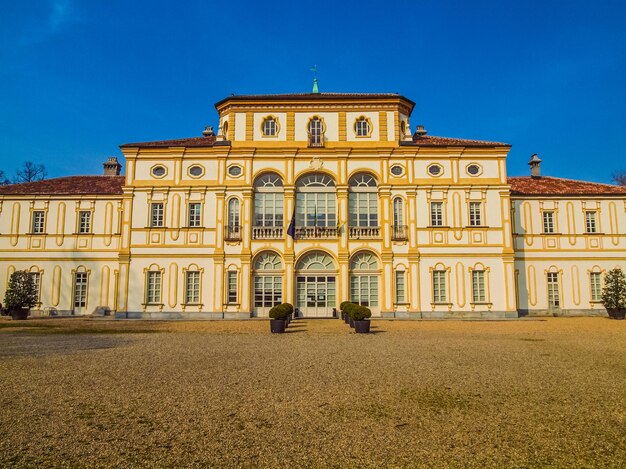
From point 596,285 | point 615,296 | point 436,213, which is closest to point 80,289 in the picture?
point 436,213

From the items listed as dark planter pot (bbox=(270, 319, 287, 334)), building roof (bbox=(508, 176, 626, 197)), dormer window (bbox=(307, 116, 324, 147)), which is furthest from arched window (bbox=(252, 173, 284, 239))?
building roof (bbox=(508, 176, 626, 197))

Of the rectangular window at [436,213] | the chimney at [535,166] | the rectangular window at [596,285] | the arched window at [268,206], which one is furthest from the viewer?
the chimney at [535,166]

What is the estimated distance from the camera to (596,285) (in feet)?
95.6

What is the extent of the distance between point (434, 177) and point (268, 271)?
36.3 feet

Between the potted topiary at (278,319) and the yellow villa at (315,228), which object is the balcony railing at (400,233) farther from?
the potted topiary at (278,319)

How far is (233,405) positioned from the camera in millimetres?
7180

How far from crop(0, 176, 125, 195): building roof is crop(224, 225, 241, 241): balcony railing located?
26.2ft

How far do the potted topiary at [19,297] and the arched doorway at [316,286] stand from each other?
1459 cm

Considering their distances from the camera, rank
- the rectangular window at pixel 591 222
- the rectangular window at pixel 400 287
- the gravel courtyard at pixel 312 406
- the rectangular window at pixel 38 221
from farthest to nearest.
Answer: the rectangular window at pixel 38 221
the rectangular window at pixel 591 222
the rectangular window at pixel 400 287
the gravel courtyard at pixel 312 406

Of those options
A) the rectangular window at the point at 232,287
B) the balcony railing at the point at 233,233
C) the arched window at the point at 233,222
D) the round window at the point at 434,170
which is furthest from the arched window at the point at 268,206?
the round window at the point at 434,170

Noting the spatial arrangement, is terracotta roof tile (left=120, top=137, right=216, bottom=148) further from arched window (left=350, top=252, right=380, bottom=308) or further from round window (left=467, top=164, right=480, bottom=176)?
round window (left=467, top=164, right=480, bottom=176)

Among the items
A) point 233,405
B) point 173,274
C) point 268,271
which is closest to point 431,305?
point 268,271

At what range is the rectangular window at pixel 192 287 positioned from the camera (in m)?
27.0

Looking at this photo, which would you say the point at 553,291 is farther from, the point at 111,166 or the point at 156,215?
the point at 111,166
